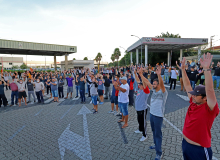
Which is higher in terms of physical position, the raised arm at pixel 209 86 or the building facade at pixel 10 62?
the building facade at pixel 10 62

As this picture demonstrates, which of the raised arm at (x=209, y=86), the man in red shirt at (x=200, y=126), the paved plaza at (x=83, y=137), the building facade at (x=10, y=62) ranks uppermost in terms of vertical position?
the building facade at (x=10, y=62)

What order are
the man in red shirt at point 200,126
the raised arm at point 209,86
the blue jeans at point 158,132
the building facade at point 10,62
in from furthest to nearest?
the building facade at point 10,62, the blue jeans at point 158,132, the man in red shirt at point 200,126, the raised arm at point 209,86

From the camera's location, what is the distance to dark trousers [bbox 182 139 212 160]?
6.85 ft

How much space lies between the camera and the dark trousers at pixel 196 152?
2.09m

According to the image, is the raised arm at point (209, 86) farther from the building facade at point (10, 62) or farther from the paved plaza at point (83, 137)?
the building facade at point (10, 62)

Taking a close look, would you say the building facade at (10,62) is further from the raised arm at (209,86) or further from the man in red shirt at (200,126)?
the raised arm at (209,86)

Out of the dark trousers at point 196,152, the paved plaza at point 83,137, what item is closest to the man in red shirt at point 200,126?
the dark trousers at point 196,152

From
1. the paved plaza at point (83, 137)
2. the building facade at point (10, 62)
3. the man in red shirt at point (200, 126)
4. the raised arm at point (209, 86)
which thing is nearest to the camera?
the raised arm at point (209, 86)

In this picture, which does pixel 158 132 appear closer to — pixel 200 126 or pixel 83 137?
pixel 200 126

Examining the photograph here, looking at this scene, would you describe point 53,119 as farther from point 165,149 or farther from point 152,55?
point 152,55

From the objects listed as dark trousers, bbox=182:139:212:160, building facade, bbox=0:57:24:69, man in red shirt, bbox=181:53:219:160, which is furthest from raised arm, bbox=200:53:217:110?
building facade, bbox=0:57:24:69

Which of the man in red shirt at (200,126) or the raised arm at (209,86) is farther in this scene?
the man in red shirt at (200,126)

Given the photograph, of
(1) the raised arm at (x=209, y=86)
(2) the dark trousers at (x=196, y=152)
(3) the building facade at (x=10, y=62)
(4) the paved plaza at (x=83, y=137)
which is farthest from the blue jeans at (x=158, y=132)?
(3) the building facade at (x=10, y=62)

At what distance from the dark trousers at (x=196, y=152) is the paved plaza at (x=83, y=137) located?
4.78 feet
